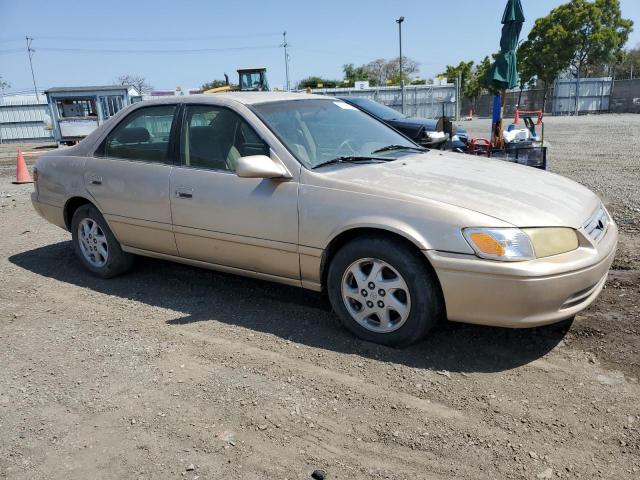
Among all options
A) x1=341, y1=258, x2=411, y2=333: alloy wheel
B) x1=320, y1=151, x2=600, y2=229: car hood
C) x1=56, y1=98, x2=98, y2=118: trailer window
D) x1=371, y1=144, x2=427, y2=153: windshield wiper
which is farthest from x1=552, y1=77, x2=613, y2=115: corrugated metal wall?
x1=341, y1=258, x2=411, y2=333: alloy wheel

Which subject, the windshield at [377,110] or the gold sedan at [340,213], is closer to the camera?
the gold sedan at [340,213]

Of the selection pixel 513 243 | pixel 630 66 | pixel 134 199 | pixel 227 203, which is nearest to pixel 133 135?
pixel 134 199

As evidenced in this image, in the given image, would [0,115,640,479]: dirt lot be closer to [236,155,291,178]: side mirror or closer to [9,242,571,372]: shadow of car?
[9,242,571,372]: shadow of car

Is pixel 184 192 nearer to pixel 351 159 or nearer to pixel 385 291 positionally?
pixel 351 159

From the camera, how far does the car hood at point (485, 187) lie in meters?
3.03

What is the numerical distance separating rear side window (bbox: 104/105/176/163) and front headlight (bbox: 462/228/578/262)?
2.57m

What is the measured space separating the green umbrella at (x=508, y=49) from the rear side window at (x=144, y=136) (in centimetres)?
688

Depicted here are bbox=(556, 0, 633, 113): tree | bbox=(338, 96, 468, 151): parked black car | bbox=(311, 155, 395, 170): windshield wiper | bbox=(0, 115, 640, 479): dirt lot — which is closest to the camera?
bbox=(0, 115, 640, 479): dirt lot

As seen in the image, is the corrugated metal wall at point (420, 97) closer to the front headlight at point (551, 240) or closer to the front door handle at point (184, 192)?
the front door handle at point (184, 192)

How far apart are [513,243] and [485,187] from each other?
59cm

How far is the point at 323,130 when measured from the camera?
4020 mm

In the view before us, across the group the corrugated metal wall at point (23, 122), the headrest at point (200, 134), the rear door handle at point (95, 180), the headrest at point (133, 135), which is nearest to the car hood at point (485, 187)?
the headrest at point (200, 134)

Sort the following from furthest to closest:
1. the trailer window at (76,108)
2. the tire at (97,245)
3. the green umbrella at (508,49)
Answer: the trailer window at (76,108)
the green umbrella at (508,49)
the tire at (97,245)

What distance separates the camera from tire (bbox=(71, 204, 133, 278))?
4.73m
